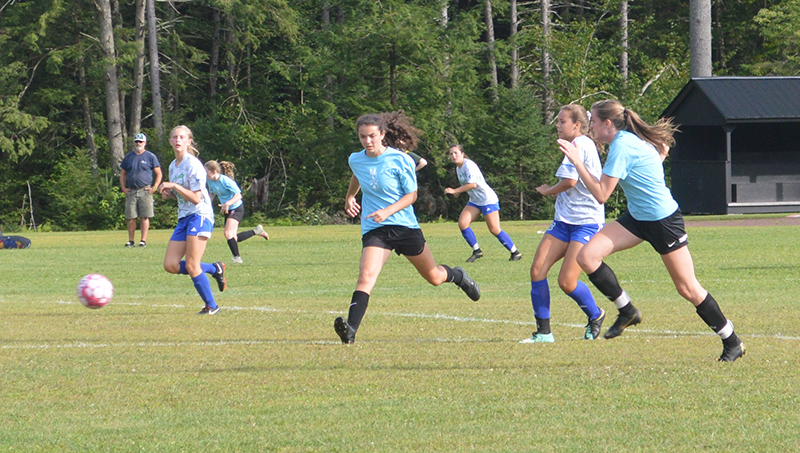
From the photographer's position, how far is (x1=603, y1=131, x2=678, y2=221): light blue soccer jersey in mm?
6898

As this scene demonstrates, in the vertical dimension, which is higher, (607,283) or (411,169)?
(411,169)

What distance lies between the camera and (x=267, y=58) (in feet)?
144

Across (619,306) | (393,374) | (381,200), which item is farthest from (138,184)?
(393,374)

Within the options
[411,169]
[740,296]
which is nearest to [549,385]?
[411,169]

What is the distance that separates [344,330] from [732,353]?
8.93 feet

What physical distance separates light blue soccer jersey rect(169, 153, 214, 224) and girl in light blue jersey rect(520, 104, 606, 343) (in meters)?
3.59

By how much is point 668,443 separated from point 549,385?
1.50 meters

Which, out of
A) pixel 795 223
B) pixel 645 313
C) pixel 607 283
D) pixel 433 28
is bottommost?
pixel 795 223

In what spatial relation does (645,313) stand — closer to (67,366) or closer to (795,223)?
(67,366)

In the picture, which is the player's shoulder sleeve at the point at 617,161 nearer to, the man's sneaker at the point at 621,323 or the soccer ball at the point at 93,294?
the man's sneaker at the point at 621,323

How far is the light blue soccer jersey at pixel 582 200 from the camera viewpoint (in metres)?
8.25

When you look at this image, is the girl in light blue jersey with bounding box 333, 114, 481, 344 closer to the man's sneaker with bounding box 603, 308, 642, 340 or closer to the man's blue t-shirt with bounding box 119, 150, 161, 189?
the man's sneaker with bounding box 603, 308, 642, 340

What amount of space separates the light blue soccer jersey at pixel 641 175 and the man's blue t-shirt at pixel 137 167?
15403mm

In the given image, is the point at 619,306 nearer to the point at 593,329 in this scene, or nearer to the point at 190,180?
the point at 593,329
